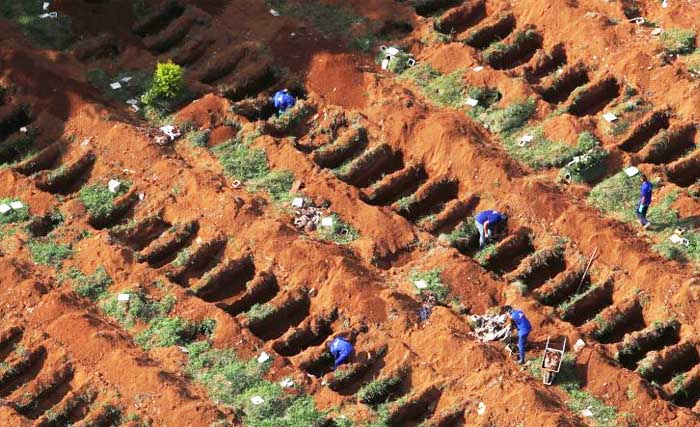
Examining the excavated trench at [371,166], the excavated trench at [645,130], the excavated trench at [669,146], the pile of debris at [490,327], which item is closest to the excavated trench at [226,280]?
the excavated trench at [371,166]

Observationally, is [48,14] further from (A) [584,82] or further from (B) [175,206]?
(A) [584,82]

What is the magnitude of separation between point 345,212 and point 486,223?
283 cm

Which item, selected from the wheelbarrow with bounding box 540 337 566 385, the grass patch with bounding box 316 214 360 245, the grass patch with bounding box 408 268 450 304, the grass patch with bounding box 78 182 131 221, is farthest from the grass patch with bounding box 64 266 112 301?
the wheelbarrow with bounding box 540 337 566 385

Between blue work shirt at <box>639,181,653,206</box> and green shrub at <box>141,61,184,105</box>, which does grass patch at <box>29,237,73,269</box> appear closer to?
green shrub at <box>141,61,184,105</box>

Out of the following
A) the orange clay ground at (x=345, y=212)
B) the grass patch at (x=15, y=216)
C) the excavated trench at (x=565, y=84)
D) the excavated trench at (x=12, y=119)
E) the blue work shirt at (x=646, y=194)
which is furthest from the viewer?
the excavated trench at (x=565, y=84)

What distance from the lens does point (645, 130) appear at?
2717 centimetres

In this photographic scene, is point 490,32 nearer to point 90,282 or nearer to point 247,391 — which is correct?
point 90,282

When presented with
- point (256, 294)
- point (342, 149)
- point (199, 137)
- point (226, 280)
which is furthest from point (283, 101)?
point (256, 294)

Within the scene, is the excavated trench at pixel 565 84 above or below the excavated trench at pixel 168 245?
above

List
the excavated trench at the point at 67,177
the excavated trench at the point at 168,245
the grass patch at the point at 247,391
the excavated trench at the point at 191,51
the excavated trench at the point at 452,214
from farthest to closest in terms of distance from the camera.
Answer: the excavated trench at the point at 191,51 → the excavated trench at the point at 67,177 → the excavated trench at the point at 452,214 → the excavated trench at the point at 168,245 → the grass patch at the point at 247,391

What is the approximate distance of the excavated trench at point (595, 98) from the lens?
27891 mm

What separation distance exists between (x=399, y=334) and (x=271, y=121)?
6.82 m

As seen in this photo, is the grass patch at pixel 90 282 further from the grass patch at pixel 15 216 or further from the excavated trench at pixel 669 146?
the excavated trench at pixel 669 146

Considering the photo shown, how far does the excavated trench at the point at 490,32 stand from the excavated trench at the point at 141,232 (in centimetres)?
883
